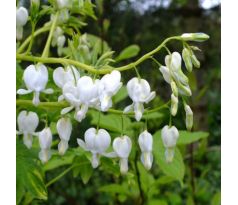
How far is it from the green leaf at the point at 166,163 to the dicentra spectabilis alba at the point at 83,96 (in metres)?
0.36

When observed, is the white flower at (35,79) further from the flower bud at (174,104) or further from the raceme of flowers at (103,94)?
the flower bud at (174,104)

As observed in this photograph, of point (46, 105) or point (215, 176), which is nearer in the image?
point (46, 105)

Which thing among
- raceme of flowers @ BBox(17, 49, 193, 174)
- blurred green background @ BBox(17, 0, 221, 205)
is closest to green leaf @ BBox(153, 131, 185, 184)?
raceme of flowers @ BBox(17, 49, 193, 174)

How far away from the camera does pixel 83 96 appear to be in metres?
0.68

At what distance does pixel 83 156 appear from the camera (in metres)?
0.94

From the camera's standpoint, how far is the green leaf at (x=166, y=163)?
3.38 ft

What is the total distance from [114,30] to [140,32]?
1.21ft

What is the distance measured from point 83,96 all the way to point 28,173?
8.4 inches

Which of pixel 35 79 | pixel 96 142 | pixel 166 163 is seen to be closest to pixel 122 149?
pixel 96 142

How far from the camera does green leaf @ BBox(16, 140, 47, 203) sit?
80cm

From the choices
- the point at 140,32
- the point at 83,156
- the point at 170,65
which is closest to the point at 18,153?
the point at 83,156

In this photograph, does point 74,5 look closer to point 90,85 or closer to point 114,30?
point 90,85

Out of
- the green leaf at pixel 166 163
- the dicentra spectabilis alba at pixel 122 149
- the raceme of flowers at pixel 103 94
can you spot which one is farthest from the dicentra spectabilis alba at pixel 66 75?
the green leaf at pixel 166 163

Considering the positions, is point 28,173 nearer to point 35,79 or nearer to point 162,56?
point 35,79
